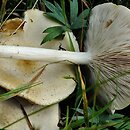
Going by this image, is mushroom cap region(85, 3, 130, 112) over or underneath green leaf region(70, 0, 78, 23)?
underneath

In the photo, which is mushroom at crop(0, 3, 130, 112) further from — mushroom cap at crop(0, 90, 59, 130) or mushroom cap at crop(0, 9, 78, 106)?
mushroom cap at crop(0, 90, 59, 130)

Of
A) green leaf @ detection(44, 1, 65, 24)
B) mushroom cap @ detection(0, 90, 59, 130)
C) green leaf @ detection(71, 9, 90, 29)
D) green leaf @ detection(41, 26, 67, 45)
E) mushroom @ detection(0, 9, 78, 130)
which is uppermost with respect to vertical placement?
green leaf @ detection(44, 1, 65, 24)

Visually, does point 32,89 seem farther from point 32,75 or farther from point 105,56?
point 105,56

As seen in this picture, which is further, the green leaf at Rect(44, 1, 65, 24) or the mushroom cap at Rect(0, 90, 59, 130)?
the green leaf at Rect(44, 1, 65, 24)

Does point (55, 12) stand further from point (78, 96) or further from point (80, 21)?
point (78, 96)

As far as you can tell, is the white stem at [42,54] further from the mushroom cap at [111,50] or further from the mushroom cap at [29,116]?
the mushroom cap at [29,116]

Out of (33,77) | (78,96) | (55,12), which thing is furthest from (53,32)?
(78,96)

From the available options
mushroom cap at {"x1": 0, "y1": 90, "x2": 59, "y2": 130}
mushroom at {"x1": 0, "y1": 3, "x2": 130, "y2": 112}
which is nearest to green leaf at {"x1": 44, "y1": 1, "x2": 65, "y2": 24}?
mushroom at {"x1": 0, "y1": 3, "x2": 130, "y2": 112}
